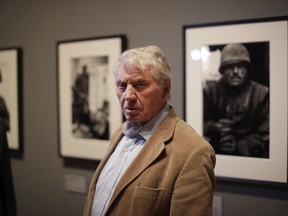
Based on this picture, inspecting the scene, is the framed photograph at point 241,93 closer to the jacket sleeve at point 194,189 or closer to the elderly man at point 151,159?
the elderly man at point 151,159

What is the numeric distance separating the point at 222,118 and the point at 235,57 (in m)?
0.31

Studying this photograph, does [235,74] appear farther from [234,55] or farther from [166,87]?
[166,87]

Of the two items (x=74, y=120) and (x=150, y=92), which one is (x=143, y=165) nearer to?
(x=150, y=92)

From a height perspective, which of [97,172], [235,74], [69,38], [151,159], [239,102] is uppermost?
[69,38]

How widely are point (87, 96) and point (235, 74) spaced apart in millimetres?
929

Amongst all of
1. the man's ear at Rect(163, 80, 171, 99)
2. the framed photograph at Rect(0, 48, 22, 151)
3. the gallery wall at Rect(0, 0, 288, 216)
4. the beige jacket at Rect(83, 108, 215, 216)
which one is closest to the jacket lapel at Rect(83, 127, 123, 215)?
the beige jacket at Rect(83, 108, 215, 216)

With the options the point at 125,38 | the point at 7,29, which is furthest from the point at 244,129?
the point at 7,29

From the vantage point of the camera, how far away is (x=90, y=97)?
2.01m

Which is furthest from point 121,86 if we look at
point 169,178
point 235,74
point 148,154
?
point 235,74

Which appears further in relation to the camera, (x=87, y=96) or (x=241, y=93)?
(x=87, y=96)

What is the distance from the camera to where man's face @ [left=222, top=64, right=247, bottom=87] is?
1544 millimetres

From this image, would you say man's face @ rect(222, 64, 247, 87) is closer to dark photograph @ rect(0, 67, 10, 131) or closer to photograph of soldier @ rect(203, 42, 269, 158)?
photograph of soldier @ rect(203, 42, 269, 158)

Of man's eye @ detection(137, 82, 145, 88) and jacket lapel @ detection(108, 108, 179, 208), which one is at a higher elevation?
man's eye @ detection(137, 82, 145, 88)

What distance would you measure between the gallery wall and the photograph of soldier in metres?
0.17
